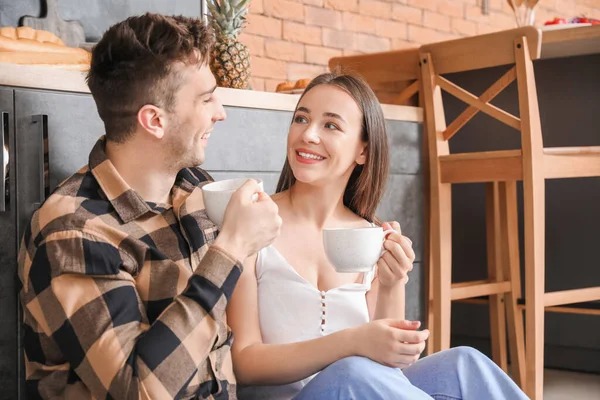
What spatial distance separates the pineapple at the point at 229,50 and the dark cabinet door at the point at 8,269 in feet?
2.33

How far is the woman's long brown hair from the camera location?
1613mm

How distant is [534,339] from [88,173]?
5.21 ft

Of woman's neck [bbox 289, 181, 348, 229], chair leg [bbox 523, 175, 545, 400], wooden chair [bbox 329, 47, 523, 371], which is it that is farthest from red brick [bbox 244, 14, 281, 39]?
woman's neck [bbox 289, 181, 348, 229]

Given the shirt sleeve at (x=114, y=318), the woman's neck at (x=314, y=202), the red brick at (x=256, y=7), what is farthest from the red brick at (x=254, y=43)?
the shirt sleeve at (x=114, y=318)

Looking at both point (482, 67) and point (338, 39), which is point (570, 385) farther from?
point (338, 39)

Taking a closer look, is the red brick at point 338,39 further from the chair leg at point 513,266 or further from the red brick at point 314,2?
the chair leg at point 513,266

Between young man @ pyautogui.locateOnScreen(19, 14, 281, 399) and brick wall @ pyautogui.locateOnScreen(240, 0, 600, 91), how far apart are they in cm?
212

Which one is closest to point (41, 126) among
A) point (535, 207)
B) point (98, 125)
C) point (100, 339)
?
point (98, 125)

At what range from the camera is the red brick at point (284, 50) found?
Answer: 11.5 ft

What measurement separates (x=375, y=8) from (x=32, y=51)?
2.59 metres

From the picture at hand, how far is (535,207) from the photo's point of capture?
92.0 inches

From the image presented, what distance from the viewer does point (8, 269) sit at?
155cm

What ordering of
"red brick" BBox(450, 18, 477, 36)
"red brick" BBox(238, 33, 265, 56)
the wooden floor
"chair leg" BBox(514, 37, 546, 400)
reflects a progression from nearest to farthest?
"chair leg" BBox(514, 37, 546, 400), the wooden floor, "red brick" BBox(238, 33, 265, 56), "red brick" BBox(450, 18, 477, 36)

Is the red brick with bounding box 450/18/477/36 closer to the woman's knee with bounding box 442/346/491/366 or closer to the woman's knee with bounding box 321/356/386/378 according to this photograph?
the woman's knee with bounding box 442/346/491/366
